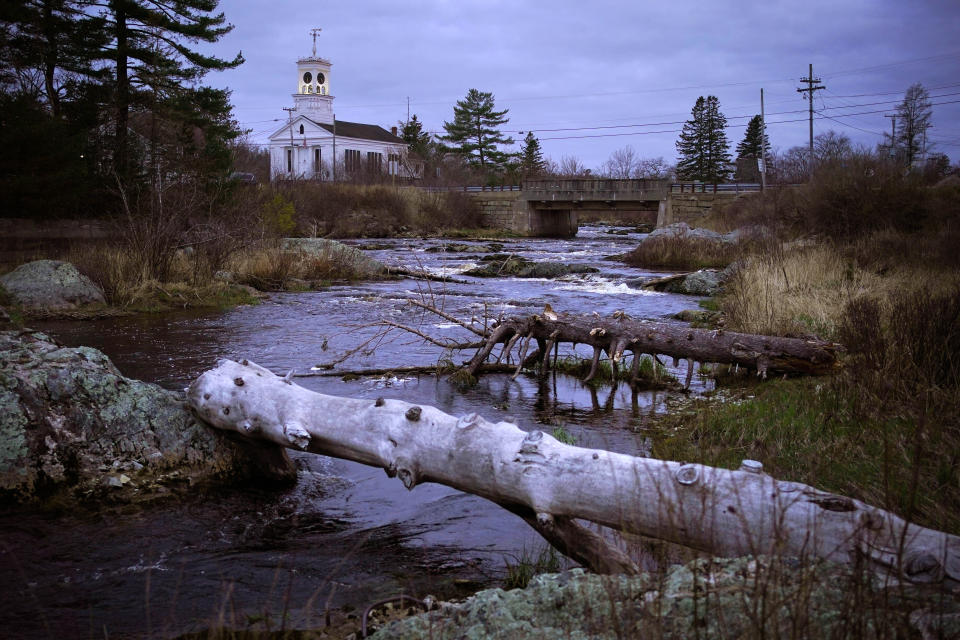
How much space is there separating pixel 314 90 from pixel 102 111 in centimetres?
7531

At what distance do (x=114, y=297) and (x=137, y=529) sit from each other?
1165cm

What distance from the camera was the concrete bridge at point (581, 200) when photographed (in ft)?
160

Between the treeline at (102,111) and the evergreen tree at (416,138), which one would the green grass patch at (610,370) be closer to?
the treeline at (102,111)

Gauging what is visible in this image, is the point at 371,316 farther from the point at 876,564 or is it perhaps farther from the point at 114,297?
the point at 876,564

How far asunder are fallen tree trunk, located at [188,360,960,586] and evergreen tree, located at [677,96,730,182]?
79.2 metres

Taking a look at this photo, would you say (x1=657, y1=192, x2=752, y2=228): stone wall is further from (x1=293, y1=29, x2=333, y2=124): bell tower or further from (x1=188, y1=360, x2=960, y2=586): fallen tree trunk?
(x1=293, y1=29, x2=333, y2=124): bell tower

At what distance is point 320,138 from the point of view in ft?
290

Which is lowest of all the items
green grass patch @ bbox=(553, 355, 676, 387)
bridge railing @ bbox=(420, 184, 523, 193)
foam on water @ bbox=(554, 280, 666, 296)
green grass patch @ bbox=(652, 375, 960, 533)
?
green grass patch @ bbox=(553, 355, 676, 387)

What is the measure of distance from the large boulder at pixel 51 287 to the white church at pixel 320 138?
69.0m

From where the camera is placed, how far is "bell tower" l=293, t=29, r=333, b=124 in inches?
3688

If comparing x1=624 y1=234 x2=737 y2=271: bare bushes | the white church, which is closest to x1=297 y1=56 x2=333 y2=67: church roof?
the white church

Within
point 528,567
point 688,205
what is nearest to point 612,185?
point 688,205

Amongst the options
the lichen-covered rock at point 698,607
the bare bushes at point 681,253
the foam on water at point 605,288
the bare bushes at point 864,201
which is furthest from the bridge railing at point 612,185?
the lichen-covered rock at point 698,607

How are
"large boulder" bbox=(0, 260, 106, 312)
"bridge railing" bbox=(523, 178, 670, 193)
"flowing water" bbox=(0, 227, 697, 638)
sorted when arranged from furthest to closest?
"bridge railing" bbox=(523, 178, 670, 193)
"large boulder" bbox=(0, 260, 106, 312)
"flowing water" bbox=(0, 227, 697, 638)
